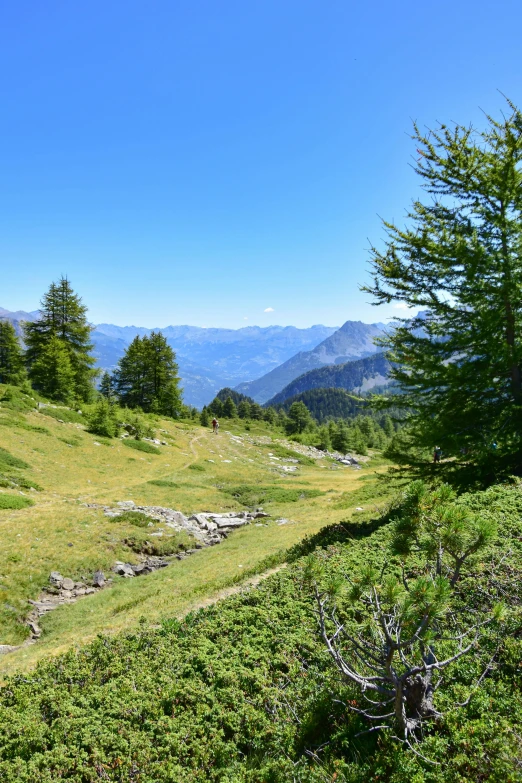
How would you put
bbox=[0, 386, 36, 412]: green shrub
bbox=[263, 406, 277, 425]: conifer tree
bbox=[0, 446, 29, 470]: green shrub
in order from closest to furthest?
bbox=[0, 446, 29, 470]: green shrub
bbox=[0, 386, 36, 412]: green shrub
bbox=[263, 406, 277, 425]: conifer tree

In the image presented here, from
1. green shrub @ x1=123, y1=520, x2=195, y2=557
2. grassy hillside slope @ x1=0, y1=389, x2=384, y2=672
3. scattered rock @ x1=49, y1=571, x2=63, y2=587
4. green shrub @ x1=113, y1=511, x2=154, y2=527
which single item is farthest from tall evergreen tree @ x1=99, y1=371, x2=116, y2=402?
scattered rock @ x1=49, y1=571, x2=63, y2=587

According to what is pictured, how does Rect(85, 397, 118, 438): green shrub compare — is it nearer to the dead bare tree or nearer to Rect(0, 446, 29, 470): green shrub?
Rect(0, 446, 29, 470): green shrub

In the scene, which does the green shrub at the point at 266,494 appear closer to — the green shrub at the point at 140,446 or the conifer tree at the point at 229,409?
the green shrub at the point at 140,446

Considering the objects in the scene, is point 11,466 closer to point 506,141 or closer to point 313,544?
point 313,544

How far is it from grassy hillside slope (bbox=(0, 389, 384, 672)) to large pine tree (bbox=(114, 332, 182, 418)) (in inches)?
658

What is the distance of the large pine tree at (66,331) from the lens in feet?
157

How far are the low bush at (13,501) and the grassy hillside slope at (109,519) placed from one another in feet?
0.69

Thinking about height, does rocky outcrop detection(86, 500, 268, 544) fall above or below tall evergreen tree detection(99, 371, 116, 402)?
below

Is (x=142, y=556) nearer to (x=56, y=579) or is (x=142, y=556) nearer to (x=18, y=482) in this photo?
(x=56, y=579)

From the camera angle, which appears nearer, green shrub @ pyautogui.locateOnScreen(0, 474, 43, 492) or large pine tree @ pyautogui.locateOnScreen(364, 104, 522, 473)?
large pine tree @ pyautogui.locateOnScreen(364, 104, 522, 473)

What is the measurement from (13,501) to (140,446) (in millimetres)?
17973

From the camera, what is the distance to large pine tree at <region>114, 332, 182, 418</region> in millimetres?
56031

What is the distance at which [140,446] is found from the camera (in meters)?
36.2

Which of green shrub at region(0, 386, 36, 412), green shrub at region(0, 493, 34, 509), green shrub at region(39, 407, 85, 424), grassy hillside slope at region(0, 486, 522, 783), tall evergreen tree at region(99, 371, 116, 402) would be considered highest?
tall evergreen tree at region(99, 371, 116, 402)
